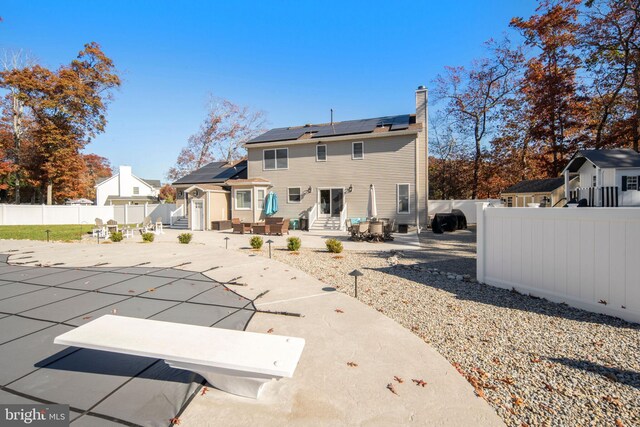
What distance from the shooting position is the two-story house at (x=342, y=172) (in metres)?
17.0

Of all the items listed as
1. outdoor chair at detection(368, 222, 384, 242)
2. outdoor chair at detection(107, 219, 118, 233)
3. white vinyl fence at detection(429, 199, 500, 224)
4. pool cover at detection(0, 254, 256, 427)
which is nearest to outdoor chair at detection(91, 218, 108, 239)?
outdoor chair at detection(107, 219, 118, 233)

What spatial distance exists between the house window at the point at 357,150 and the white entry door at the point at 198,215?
391 inches

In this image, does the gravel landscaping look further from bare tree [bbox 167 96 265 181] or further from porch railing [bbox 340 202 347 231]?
bare tree [bbox 167 96 265 181]

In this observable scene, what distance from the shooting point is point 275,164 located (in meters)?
19.6

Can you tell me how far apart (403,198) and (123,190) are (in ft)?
128

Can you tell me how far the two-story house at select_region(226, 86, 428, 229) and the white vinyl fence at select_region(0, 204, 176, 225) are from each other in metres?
11.4

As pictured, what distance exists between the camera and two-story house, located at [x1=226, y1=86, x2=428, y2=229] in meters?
17.0

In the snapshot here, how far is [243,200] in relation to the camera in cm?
1897

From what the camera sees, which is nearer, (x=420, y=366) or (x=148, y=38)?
(x=420, y=366)

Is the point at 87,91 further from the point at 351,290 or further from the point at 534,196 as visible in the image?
the point at 534,196

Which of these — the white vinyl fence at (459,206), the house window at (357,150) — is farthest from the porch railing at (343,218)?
the white vinyl fence at (459,206)

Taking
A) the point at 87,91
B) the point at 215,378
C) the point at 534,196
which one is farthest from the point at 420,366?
the point at 87,91

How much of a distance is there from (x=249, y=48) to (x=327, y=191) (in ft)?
29.6

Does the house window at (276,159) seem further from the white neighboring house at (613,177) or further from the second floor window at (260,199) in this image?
the white neighboring house at (613,177)
